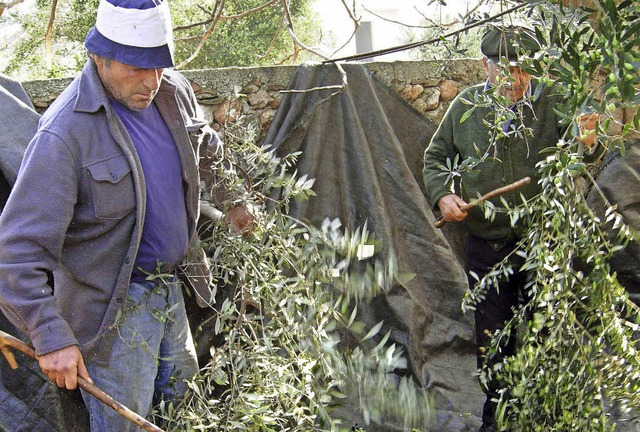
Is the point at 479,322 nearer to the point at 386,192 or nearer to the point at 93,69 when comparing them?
the point at 386,192

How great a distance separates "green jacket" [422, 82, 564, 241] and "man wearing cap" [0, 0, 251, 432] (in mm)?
1563

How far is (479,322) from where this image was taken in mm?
4527

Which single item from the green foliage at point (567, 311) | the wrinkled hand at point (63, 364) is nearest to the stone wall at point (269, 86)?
the green foliage at point (567, 311)

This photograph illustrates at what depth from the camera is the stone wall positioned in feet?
15.0

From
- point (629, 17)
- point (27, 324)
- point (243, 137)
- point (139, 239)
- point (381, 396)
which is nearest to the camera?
point (629, 17)

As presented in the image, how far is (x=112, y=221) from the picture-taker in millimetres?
3045

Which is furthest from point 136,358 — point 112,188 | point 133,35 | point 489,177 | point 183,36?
point 183,36

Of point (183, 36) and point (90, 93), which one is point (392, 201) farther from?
point (183, 36)

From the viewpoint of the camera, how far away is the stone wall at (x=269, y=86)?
4582mm

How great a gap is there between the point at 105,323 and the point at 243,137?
113cm

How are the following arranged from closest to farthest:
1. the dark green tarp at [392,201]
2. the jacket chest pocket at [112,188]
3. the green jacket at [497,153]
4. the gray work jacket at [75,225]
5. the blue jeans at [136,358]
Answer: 1. the gray work jacket at [75,225]
2. the jacket chest pocket at [112,188]
3. the blue jeans at [136,358]
4. the green jacket at [497,153]
5. the dark green tarp at [392,201]

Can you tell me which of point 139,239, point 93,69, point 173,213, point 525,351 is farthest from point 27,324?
point 525,351

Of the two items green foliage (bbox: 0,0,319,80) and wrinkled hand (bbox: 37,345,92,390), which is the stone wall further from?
green foliage (bbox: 0,0,319,80)

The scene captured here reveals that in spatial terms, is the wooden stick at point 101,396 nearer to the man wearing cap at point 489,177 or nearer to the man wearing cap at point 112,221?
the man wearing cap at point 112,221
